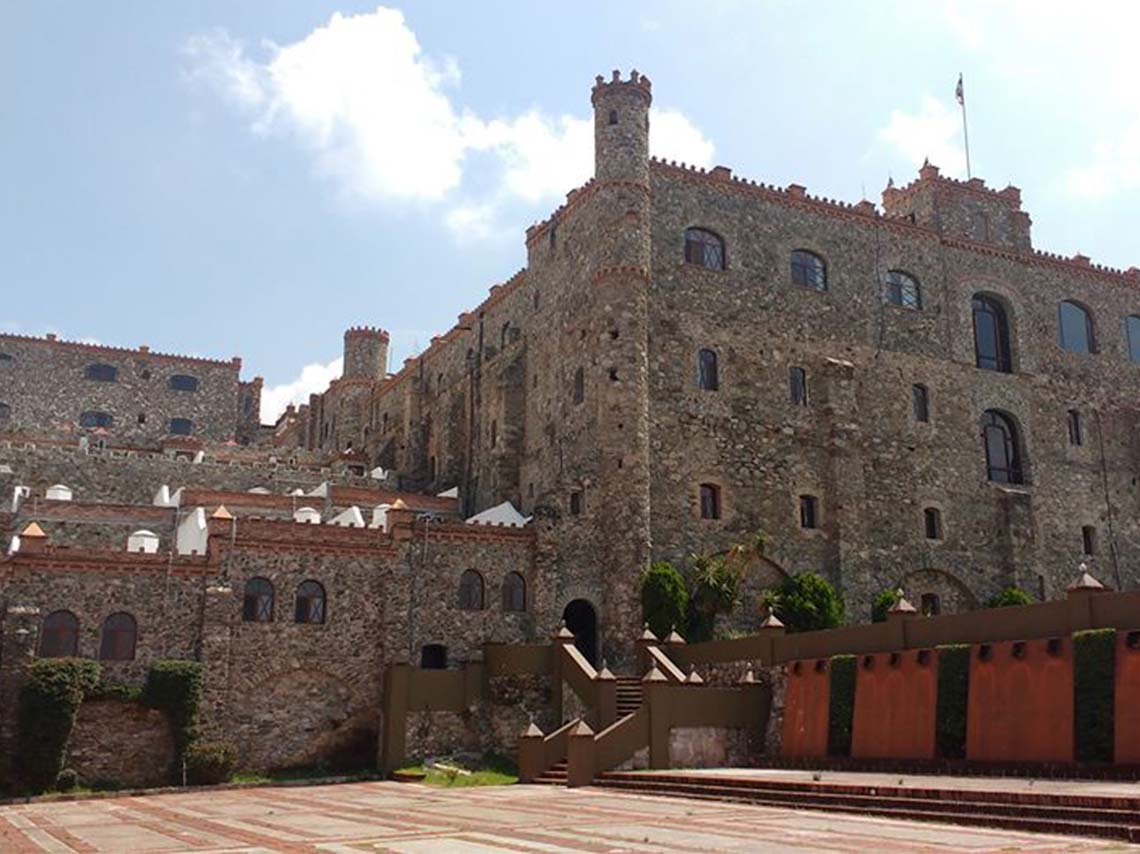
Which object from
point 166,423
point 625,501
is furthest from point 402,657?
point 166,423

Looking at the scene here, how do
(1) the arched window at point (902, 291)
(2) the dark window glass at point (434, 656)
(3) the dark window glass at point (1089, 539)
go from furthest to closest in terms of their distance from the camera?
(3) the dark window glass at point (1089, 539)
(1) the arched window at point (902, 291)
(2) the dark window glass at point (434, 656)

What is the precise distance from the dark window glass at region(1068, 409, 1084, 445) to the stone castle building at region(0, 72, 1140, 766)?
9 cm

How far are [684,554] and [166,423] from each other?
3859cm

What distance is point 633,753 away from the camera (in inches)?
1082

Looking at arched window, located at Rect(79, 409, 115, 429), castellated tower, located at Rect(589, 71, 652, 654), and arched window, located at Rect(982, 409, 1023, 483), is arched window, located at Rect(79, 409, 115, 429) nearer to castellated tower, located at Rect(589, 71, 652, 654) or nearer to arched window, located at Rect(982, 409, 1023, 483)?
castellated tower, located at Rect(589, 71, 652, 654)

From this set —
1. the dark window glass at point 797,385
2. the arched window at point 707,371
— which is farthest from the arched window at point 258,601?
the dark window glass at point 797,385

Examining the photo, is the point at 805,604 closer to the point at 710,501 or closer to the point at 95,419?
the point at 710,501

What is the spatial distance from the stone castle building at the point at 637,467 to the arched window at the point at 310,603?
8 centimetres

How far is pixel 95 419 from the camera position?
208ft

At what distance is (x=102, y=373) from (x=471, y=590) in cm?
3829

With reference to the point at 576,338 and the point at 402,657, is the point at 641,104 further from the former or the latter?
the point at 402,657

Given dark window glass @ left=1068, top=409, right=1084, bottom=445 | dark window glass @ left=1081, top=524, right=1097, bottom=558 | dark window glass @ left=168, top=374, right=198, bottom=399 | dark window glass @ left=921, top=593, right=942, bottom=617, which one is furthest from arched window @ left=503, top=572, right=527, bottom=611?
dark window glass @ left=168, top=374, right=198, bottom=399

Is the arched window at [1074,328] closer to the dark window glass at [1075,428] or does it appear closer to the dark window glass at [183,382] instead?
the dark window glass at [1075,428]

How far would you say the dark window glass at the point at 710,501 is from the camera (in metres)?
38.8
